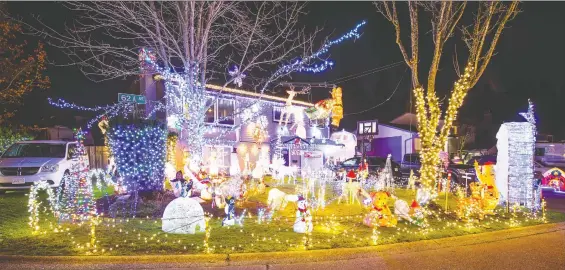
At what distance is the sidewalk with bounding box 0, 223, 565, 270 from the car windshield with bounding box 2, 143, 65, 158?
9.24 m

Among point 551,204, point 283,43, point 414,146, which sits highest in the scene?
point 283,43

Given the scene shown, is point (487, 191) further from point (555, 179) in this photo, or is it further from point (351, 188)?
point (555, 179)

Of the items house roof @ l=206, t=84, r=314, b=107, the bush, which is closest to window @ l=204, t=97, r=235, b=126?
house roof @ l=206, t=84, r=314, b=107

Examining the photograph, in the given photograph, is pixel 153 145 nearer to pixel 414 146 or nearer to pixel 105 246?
pixel 105 246

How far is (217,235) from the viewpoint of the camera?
767 cm

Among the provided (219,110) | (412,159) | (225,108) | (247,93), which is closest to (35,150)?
(219,110)

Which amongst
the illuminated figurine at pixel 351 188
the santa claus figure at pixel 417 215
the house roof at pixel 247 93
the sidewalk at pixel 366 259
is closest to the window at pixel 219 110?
the house roof at pixel 247 93

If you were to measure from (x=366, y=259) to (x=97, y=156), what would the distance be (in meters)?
20.7

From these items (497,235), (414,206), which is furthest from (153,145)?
(497,235)

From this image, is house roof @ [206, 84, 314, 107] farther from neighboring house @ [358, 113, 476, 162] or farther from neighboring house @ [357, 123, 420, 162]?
neighboring house @ [357, 123, 420, 162]

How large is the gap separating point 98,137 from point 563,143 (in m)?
32.6

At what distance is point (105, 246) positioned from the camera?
675 cm

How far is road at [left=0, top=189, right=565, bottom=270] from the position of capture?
6.05 metres

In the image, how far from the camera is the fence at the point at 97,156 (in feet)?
73.7
